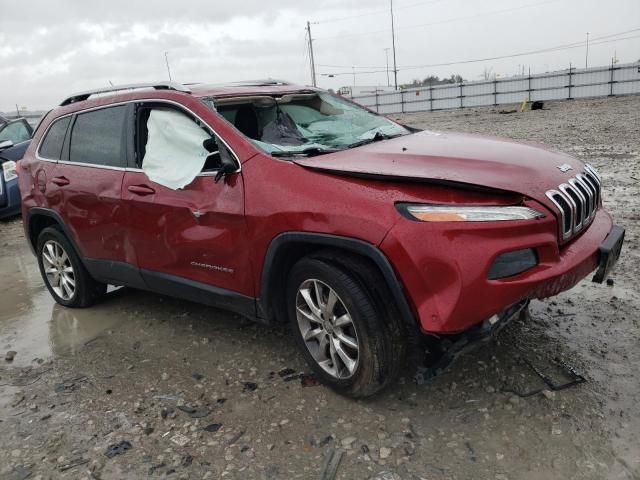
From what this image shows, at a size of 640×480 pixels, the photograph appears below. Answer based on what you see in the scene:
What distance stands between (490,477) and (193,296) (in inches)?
85.2

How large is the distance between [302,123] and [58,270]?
2.75 meters

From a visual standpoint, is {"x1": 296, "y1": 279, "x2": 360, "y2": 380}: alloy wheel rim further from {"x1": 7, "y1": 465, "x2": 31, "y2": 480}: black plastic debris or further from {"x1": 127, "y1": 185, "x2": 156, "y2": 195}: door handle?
{"x1": 7, "y1": 465, "x2": 31, "y2": 480}: black plastic debris

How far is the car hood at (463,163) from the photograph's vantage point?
2666mm

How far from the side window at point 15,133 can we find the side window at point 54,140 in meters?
5.94

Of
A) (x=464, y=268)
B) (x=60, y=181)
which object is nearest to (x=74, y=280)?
(x=60, y=181)

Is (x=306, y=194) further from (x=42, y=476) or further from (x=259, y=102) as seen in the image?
(x=42, y=476)

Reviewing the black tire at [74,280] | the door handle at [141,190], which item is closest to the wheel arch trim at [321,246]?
the door handle at [141,190]

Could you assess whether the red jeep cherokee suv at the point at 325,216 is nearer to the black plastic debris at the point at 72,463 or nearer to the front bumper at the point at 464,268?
the front bumper at the point at 464,268

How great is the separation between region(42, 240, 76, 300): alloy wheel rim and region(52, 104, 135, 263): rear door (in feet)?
1.59

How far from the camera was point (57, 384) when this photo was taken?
12.0 feet

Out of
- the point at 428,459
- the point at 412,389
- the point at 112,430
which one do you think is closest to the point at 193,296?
the point at 112,430

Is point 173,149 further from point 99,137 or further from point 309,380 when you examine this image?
point 309,380

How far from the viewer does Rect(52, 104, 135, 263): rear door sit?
13.3 feet

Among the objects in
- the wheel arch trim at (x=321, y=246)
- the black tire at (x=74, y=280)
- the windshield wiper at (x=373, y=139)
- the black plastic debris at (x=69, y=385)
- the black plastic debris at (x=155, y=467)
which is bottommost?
the black plastic debris at (x=69, y=385)
